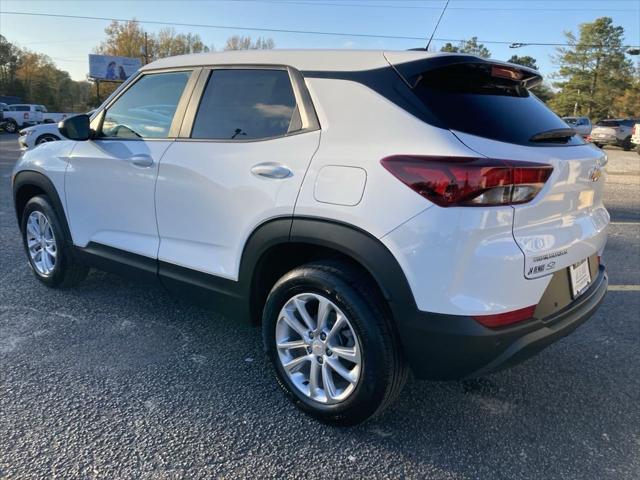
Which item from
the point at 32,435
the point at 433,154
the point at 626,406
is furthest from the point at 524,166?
the point at 32,435

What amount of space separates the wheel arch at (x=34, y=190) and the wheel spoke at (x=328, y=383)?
2.39 meters

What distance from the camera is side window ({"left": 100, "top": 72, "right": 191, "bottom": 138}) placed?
321 cm

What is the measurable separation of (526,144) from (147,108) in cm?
237

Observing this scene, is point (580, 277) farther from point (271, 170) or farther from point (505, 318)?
point (271, 170)

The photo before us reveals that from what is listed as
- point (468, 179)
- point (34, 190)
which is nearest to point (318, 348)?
point (468, 179)

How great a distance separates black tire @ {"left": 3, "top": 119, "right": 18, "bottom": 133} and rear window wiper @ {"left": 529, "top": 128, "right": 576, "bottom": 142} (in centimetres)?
3334

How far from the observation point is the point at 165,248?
10.2 ft

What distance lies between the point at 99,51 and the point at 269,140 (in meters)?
74.6

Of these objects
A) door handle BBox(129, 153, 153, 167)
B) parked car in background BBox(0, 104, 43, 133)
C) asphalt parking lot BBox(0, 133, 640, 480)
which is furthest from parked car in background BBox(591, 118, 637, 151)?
parked car in background BBox(0, 104, 43, 133)

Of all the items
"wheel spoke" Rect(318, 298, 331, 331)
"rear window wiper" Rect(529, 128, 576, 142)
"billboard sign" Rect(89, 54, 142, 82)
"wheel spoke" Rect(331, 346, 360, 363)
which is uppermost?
"billboard sign" Rect(89, 54, 142, 82)

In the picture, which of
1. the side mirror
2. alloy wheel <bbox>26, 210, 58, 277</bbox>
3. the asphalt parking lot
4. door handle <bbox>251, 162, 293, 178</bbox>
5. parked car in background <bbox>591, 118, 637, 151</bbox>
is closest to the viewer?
the asphalt parking lot

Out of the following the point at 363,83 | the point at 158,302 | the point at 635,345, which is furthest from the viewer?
the point at 158,302

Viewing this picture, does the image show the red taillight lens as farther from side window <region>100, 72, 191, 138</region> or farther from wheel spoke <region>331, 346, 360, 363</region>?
side window <region>100, 72, 191, 138</region>

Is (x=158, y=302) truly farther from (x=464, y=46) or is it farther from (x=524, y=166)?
(x=464, y=46)
